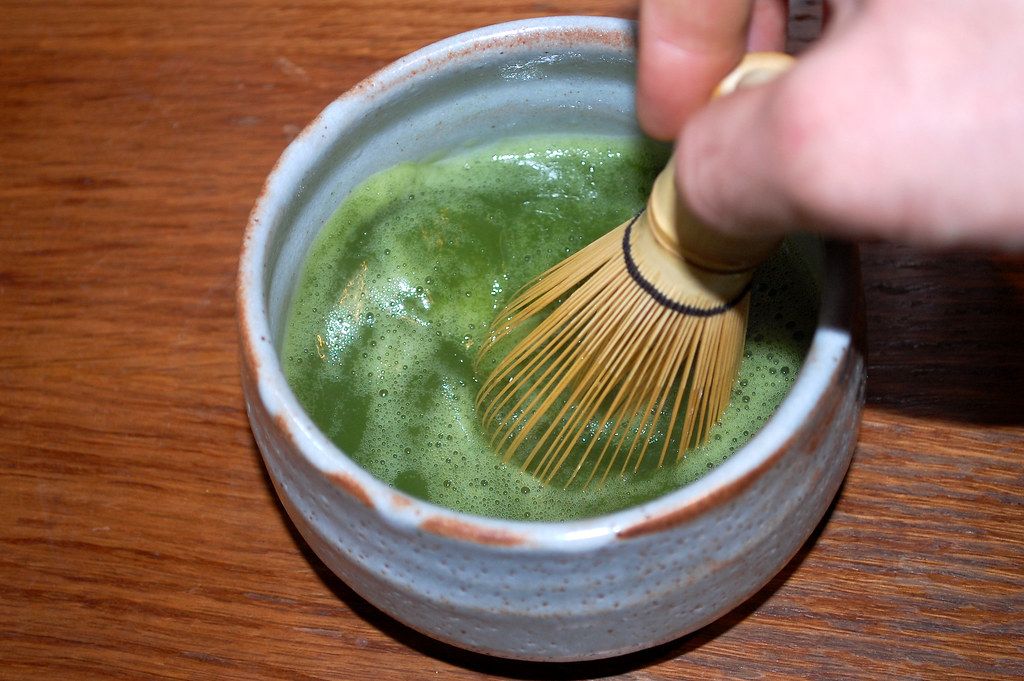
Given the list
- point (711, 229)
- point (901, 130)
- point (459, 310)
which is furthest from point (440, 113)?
point (901, 130)

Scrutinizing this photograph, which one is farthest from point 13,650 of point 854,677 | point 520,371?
point 854,677

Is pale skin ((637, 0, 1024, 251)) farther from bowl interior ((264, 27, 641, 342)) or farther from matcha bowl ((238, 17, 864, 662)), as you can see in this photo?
bowl interior ((264, 27, 641, 342))

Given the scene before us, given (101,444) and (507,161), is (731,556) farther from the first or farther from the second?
(101,444)

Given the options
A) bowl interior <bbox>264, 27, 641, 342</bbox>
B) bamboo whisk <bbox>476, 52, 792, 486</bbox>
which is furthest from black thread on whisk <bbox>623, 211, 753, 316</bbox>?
bowl interior <bbox>264, 27, 641, 342</bbox>

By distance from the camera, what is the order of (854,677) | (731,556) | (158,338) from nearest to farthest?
(731,556) < (854,677) < (158,338)

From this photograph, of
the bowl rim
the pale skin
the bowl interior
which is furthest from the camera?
the bowl interior

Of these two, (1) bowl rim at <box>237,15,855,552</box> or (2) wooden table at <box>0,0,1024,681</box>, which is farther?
(2) wooden table at <box>0,0,1024,681</box>

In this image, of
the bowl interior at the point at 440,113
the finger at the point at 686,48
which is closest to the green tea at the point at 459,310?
the bowl interior at the point at 440,113
